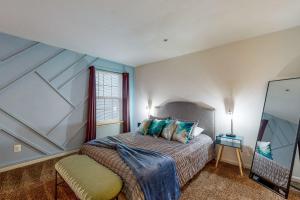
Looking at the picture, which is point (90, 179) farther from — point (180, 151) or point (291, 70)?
point (291, 70)

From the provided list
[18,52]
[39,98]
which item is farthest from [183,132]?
[18,52]

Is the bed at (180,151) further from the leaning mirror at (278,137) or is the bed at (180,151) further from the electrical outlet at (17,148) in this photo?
the electrical outlet at (17,148)

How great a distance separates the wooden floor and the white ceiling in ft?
7.40

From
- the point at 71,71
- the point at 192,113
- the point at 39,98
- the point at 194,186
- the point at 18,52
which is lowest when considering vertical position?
the point at 194,186

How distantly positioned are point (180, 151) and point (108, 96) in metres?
2.54

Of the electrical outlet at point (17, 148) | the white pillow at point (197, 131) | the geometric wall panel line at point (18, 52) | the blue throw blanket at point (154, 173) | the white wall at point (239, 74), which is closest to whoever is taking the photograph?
the blue throw blanket at point (154, 173)

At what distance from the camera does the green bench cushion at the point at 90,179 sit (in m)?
1.32

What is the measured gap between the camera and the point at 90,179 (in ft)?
4.81

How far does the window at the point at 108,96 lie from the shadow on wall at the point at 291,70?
3.46m

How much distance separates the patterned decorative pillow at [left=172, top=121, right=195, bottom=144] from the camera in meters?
2.53

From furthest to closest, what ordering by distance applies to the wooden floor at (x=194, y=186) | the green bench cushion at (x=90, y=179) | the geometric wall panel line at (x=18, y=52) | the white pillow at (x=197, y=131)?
the white pillow at (x=197, y=131) → the geometric wall panel line at (x=18, y=52) → the wooden floor at (x=194, y=186) → the green bench cushion at (x=90, y=179)

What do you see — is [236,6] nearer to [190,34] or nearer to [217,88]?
[190,34]

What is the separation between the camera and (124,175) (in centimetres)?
154

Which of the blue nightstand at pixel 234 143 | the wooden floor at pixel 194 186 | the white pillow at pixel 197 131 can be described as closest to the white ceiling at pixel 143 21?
the white pillow at pixel 197 131
